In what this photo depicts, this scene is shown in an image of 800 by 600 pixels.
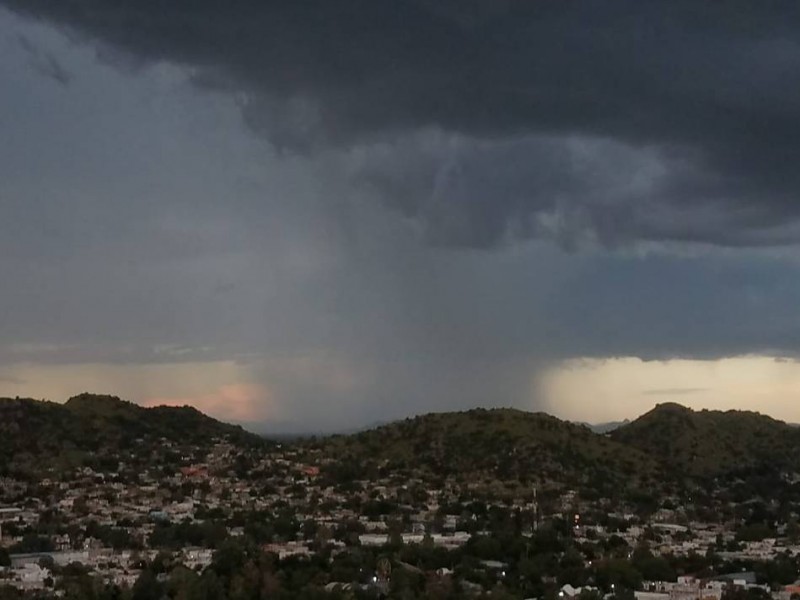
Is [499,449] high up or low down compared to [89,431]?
down

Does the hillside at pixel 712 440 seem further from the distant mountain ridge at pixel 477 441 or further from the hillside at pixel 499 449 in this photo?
the hillside at pixel 499 449

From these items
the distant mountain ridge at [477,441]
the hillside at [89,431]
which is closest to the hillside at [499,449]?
the distant mountain ridge at [477,441]

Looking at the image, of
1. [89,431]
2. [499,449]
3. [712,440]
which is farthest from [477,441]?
[89,431]

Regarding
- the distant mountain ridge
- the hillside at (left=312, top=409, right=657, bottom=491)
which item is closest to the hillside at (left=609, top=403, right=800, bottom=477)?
the distant mountain ridge

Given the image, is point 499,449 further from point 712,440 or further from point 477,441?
point 712,440

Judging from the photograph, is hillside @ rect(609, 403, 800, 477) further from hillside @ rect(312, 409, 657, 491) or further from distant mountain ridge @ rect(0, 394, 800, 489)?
hillside @ rect(312, 409, 657, 491)

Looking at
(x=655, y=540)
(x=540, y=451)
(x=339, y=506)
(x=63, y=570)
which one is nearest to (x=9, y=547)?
(x=63, y=570)

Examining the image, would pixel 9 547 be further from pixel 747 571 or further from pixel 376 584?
pixel 747 571
